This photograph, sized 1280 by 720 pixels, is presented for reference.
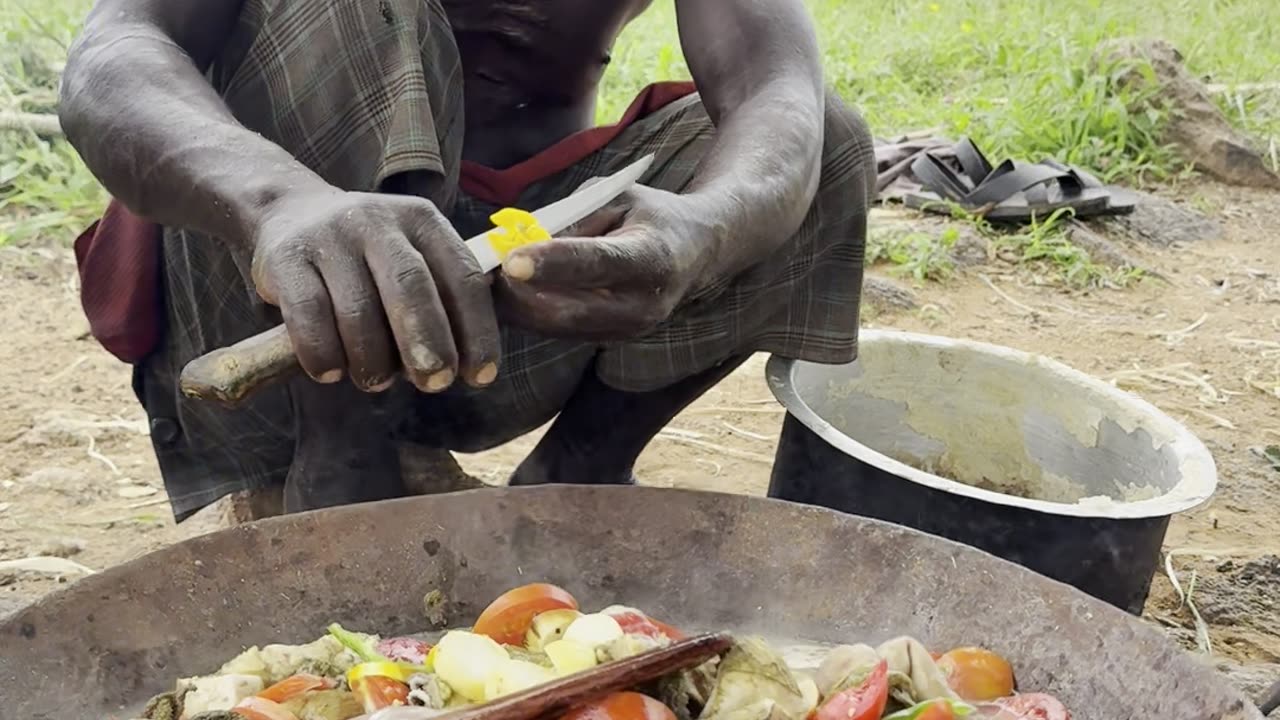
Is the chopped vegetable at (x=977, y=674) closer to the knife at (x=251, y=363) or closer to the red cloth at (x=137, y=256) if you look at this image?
the knife at (x=251, y=363)

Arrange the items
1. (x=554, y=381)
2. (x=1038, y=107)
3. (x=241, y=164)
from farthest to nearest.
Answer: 1. (x=1038, y=107)
2. (x=554, y=381)
3. (x=241, y=164)

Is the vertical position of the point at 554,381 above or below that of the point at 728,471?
above

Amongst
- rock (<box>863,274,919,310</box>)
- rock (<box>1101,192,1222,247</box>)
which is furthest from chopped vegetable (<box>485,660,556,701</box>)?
rock (<box>1101,192,1222,247</box>)

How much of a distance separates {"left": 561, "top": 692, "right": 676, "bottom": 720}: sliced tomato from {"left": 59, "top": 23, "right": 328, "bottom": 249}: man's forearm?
0.66 metres

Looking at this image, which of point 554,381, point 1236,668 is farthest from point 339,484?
point 1236,668

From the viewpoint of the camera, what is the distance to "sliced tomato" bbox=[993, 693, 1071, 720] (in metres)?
1.38

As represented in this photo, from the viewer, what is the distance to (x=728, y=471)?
10.8 feet

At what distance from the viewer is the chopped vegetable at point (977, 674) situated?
1.46m

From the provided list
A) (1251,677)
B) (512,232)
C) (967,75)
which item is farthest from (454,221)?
(967,75)

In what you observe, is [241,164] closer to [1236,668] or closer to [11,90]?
[1236,668]

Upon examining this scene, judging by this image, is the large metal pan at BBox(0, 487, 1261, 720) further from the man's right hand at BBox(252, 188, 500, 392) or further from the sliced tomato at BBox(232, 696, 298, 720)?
the man's right hand at BBox(252, 188, 500, 392)

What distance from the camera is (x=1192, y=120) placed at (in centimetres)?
570

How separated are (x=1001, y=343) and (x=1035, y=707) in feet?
9.12

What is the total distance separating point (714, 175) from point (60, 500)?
1.88 m
